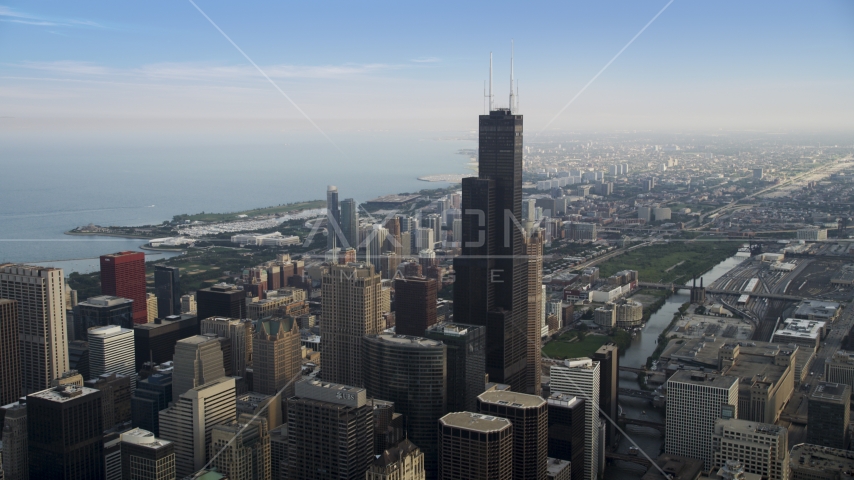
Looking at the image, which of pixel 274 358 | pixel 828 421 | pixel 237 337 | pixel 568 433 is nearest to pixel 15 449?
pixel 274 358

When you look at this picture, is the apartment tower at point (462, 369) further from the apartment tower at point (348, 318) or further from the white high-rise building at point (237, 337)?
the white high-rise building at point (237, 337)

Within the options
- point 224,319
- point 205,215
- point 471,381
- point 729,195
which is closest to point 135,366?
point 224,319

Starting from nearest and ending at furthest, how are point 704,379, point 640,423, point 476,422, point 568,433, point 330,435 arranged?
point 476,422 < point 330,435 < point 568,433 < point 704,379 < point 640,423

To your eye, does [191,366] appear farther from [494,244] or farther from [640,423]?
[640,423]

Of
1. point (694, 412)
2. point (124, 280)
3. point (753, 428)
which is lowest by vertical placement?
point (694, 412)

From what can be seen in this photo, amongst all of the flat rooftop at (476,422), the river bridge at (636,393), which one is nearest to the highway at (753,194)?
the river bridge at (636,393)

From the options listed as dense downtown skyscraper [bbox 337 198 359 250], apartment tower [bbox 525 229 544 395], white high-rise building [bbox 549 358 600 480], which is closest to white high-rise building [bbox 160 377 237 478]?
white high-rise building [bbox 549 358 600 480]
